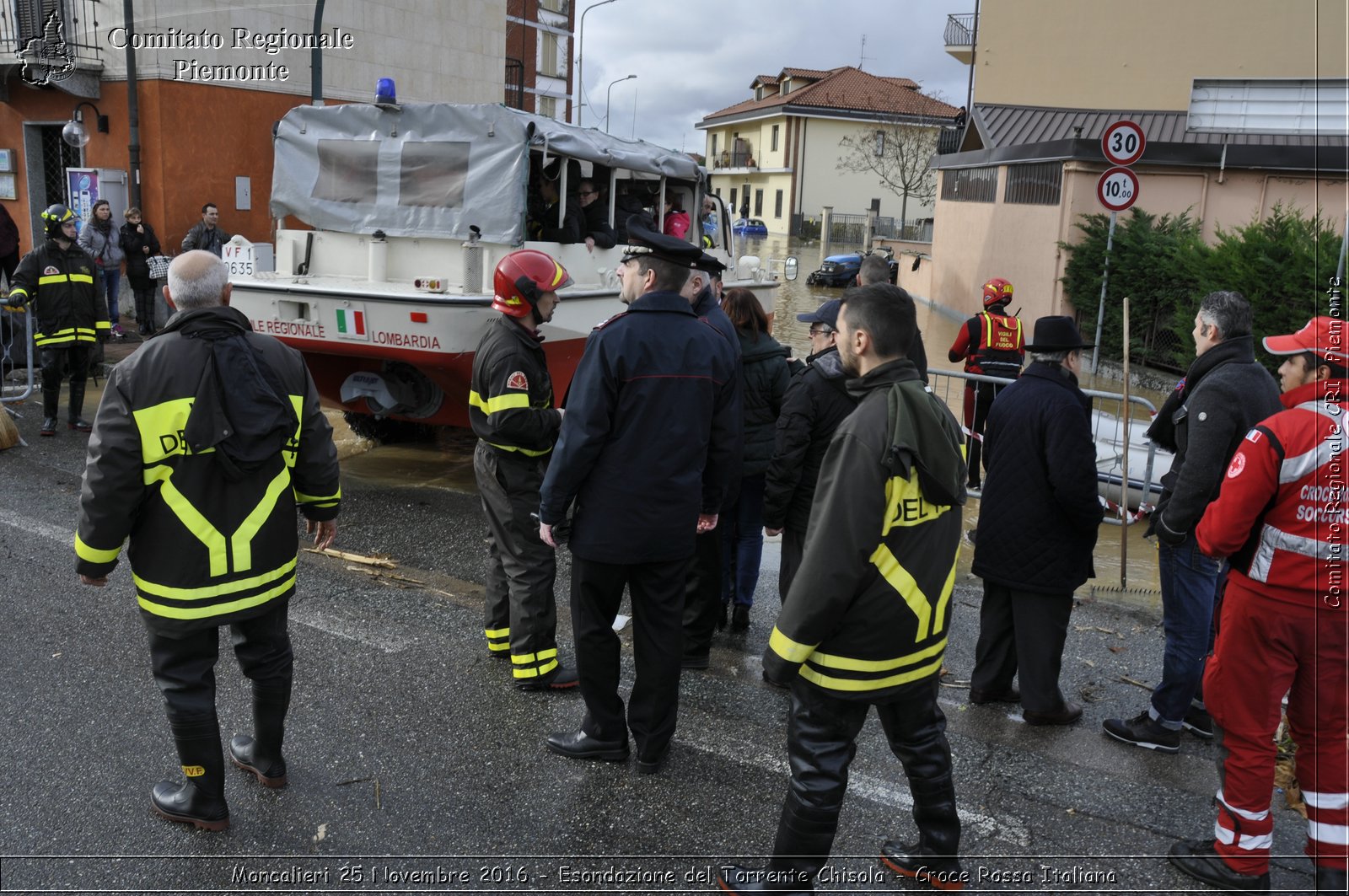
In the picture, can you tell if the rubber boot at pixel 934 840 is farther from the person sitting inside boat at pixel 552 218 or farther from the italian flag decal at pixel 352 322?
the person sitting inside boat at pixel 552 218

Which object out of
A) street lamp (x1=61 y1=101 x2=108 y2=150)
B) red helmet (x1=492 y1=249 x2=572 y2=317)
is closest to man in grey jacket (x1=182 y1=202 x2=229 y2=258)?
street lamp (x1=61 y1=101 x2=108 y2=150)

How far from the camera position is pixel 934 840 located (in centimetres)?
320

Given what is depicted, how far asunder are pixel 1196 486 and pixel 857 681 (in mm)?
1717

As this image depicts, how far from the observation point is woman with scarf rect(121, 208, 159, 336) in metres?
13.6

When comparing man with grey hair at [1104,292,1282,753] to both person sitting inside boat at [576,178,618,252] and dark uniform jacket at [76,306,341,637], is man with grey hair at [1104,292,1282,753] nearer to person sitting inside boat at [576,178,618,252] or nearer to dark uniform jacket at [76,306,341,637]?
dark uniform jacket at [76,306,341,637]

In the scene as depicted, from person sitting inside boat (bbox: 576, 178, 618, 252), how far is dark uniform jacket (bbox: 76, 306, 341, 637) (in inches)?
199

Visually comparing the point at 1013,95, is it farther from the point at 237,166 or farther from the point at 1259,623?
the point at 1259,623

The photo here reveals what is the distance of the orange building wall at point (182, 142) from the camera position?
49.9 ft

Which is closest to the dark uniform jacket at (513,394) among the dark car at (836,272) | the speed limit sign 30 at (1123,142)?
the speed limit sign 30 at (1123,142)

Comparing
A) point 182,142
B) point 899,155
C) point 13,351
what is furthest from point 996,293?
point 899,155

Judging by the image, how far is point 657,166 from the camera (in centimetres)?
892

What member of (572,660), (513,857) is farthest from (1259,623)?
(572,660)

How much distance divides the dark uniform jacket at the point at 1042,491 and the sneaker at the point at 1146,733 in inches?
22.4

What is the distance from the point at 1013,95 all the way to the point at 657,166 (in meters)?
16.1
